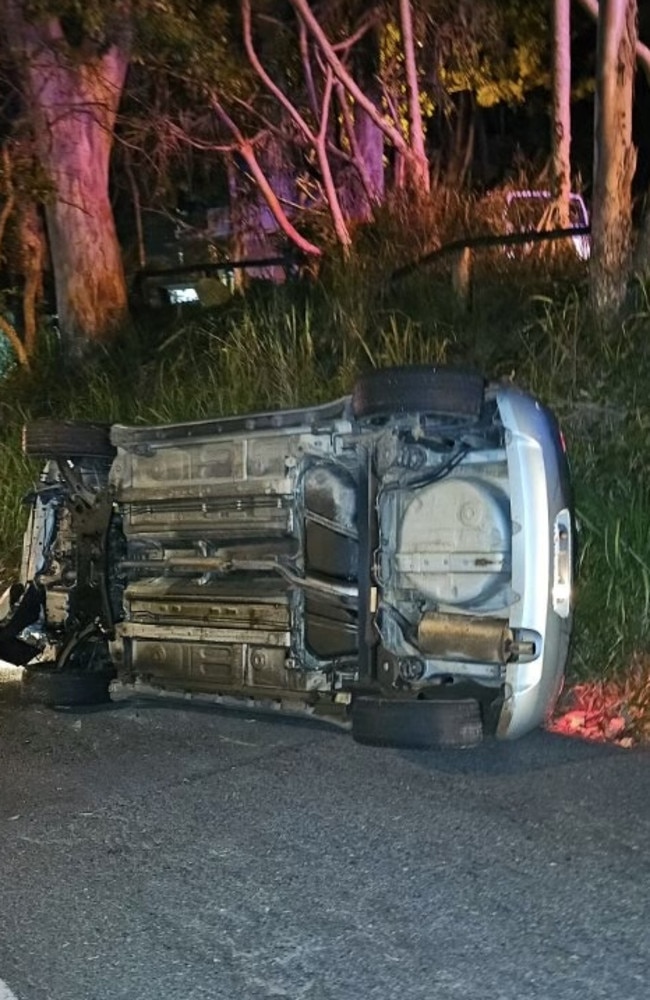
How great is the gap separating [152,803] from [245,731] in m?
1.06

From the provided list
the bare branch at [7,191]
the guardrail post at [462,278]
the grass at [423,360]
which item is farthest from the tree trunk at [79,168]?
the guardrail post at [462,278]

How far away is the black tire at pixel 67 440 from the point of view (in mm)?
5844

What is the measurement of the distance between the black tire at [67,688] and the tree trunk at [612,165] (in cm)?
408

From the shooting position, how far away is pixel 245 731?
5387 millimetres

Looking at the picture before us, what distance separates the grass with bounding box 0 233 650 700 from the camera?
573 centimetres

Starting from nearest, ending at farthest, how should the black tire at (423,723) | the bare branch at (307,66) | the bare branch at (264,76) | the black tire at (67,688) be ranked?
the black tire at (423,723) → the black tire at (67,688) → the bare branch at (264,76) → the bare branch at (307,66)

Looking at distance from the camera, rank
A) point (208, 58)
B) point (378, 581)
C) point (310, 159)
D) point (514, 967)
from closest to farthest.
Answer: point (514, 967)
point (378, 581)
point (208, 58)
point (310, 159)

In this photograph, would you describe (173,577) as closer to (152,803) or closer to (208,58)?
(152,803)

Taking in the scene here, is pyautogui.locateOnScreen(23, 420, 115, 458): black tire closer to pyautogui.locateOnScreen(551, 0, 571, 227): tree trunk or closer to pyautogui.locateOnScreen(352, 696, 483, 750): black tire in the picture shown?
pyautogui.locateOnScreen(352, 696, 483, 750): black tire

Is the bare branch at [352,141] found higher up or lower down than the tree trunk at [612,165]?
Answer: higher up

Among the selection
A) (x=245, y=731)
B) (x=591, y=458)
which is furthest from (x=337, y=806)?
(x=591, y=458)

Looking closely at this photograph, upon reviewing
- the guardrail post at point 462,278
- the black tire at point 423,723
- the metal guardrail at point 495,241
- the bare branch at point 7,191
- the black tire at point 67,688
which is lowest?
the black tire at point 67,688

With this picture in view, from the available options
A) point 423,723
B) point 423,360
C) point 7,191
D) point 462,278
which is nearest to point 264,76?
point 7,191

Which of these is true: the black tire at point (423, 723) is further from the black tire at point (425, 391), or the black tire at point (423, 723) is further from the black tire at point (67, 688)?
the black tire at point (67, 688)
